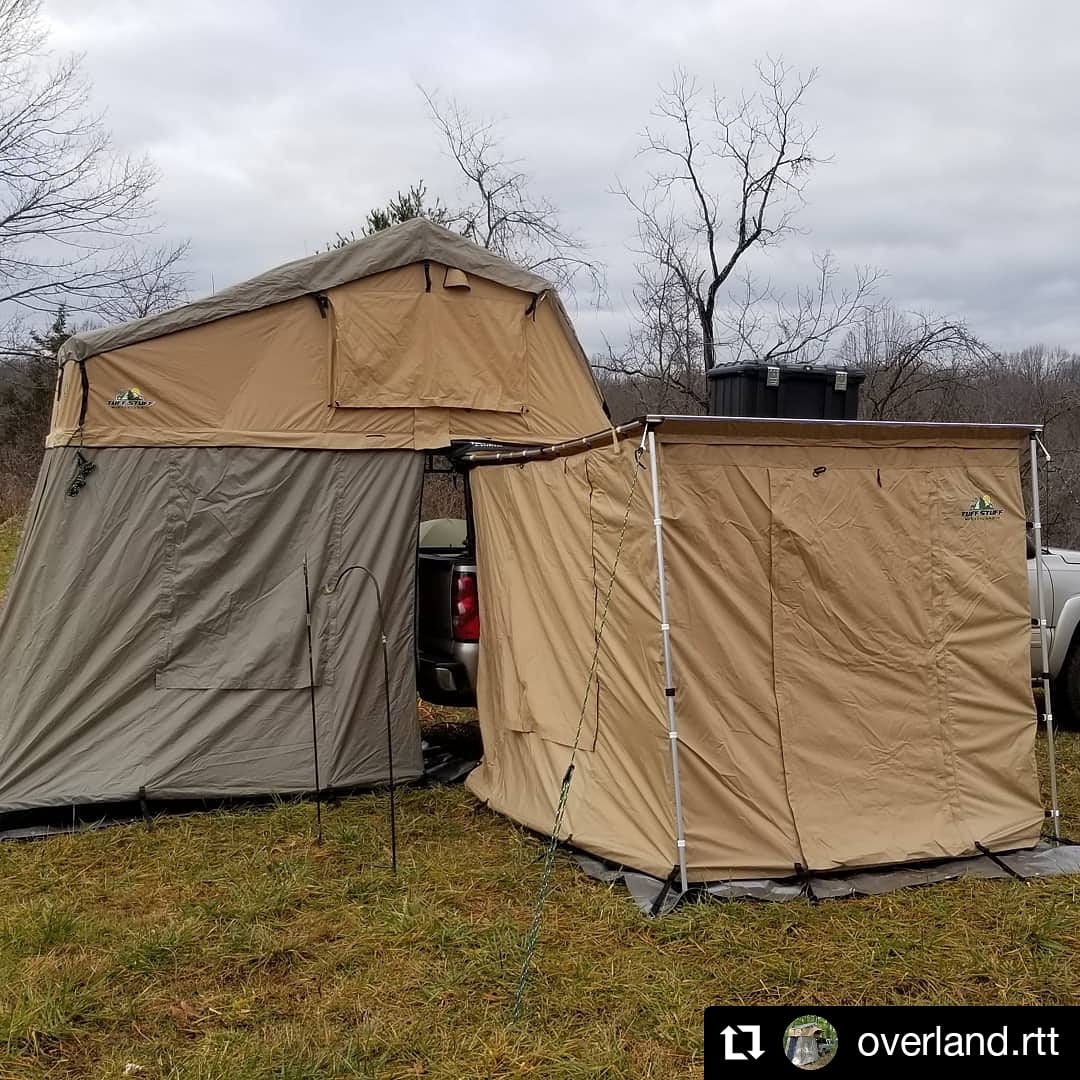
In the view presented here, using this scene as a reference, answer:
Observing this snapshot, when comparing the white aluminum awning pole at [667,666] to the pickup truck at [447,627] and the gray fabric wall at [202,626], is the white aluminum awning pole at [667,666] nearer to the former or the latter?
the pickup truck at [447,627]

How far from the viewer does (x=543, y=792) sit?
539cm

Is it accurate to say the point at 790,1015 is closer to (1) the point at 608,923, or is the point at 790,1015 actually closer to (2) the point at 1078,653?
(1) the point at 608,923

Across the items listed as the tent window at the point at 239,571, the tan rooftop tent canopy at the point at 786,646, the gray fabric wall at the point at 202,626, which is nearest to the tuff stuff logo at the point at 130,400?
the gray fabric wall at the point at 202,626

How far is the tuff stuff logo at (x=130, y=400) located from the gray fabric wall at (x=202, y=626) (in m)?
0.25

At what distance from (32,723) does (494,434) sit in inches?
124

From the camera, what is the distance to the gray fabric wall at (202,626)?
5.65 metres

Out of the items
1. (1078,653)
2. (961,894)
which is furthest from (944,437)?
(1078,653)

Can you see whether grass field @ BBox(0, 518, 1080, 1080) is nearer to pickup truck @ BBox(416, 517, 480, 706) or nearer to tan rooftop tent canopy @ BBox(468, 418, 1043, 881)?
tan rooftop tent canopy @ BBox(468, 418, 1043, 881)

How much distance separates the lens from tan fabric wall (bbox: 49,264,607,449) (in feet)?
19.2

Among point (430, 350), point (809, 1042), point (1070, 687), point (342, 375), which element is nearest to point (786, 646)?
point (809, 1042)

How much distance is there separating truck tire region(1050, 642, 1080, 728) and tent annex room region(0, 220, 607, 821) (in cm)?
490

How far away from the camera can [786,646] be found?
4730mm

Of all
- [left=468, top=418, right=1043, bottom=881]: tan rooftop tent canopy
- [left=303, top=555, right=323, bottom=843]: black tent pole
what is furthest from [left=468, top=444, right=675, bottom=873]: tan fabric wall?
[left=303, top=555, right=323, bottom=843]: black tent pole

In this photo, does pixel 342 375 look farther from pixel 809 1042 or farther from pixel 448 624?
pixel 809 1042
